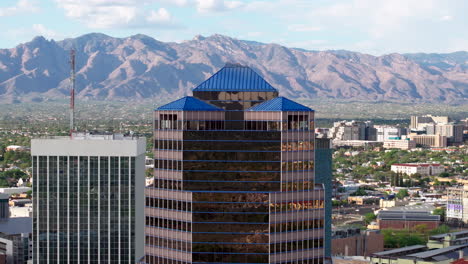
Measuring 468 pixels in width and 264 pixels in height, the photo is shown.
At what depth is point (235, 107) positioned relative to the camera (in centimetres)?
12431

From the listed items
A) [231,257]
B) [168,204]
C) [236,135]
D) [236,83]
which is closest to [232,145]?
[236,135]

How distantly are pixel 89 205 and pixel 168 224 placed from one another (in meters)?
28.9

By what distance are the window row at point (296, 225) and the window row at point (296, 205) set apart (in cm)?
154

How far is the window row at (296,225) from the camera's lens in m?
119

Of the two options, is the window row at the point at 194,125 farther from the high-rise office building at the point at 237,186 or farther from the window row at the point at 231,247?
the window row at the point at 231,247

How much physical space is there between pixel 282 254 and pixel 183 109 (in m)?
19.2

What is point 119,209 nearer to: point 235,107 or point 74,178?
point 74,178

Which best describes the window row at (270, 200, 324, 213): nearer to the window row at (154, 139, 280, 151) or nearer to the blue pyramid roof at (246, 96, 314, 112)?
the window row at (154, 139, 280, 151)

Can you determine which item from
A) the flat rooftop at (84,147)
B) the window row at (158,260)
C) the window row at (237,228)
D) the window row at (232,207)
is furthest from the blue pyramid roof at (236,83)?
the flat rooftop at (84,147)

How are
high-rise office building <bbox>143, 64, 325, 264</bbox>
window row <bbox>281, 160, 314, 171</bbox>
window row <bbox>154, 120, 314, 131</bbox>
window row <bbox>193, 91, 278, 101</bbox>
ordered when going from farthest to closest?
window row <bbox>193, 91, 278, 101</bbox>, window row <bbox>154, 120, 314, 131</bbox>, window row <bbox>281, 160, 314, 171</bbox>, high-rise office building <bbox>143, 64, 325, 264</bbox>

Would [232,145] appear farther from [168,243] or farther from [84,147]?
[84,147]

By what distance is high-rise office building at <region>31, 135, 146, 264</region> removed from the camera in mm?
147500

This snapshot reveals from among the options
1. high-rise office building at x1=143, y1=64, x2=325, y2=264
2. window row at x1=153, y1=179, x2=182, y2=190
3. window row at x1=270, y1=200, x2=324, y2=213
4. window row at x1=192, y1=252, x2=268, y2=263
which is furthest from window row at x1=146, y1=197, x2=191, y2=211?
window row at x1=270, y1=200, x2=324, y2=213

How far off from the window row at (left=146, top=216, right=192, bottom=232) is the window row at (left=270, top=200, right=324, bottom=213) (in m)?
9.51
